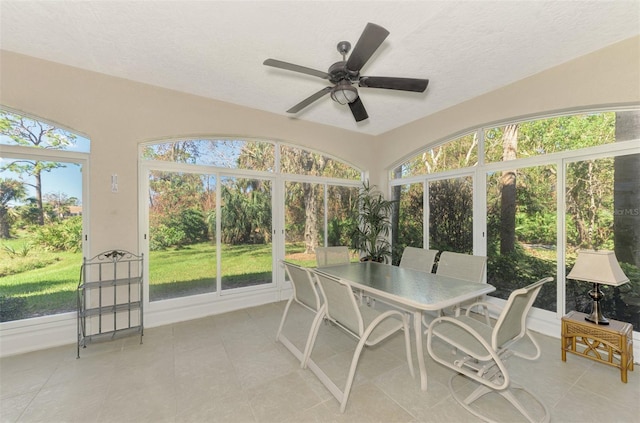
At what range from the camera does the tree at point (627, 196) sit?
2.44 meters

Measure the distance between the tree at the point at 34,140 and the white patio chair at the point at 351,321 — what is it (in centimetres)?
315

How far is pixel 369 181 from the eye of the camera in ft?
16.5

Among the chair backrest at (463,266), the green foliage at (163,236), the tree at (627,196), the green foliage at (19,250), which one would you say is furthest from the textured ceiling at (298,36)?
the chair backrest at (463,266)

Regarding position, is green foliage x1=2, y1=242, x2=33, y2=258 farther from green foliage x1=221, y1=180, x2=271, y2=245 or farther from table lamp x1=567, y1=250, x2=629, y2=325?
table lamp x1=567, y1=250, x2=629, y2=325

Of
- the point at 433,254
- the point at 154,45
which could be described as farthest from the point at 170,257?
the point at 433,254

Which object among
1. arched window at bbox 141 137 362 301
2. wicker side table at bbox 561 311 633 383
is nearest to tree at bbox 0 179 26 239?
arched window at bbox 141 137 362 301

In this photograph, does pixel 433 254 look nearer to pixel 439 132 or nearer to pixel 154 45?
pixel 439 132

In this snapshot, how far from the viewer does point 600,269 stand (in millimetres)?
2115

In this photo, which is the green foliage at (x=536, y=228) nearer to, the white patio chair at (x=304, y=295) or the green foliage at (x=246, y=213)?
the white patio chair at (x=304, y=295)

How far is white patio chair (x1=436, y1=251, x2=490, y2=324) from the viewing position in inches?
99.3

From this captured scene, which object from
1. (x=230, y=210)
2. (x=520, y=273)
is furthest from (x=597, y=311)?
(x=230, y=210)

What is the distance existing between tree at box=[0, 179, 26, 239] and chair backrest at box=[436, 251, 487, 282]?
14.9ft

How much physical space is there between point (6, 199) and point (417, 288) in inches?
161

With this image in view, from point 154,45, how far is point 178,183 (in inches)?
63.0
